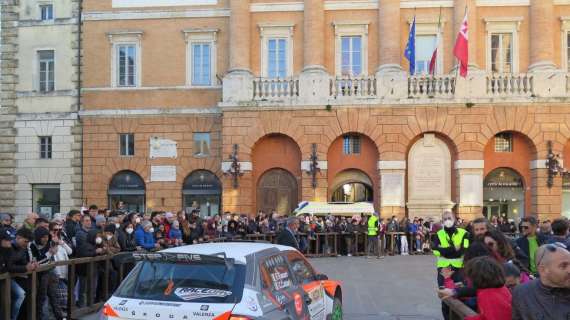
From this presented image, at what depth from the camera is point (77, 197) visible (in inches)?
1284

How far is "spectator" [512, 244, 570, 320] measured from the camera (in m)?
4.28

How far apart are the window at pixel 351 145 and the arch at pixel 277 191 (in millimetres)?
2987

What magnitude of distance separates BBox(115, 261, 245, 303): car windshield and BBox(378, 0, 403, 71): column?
24863 millimetres

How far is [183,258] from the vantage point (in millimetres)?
6961

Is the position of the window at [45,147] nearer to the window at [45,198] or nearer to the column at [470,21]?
the window at [45,198]

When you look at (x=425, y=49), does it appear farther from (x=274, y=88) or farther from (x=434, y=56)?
(x=274, y=88)

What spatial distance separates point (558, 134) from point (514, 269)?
25265 mm

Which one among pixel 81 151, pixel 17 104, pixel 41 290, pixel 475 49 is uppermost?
pixel 475 49

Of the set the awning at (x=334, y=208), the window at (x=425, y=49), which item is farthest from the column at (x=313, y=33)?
the awning at (x=334, y=208)

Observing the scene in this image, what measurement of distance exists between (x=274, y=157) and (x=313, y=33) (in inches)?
252

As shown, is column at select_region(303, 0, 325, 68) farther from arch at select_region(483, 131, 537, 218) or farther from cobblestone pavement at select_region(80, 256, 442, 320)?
cobblestone pavement at select_region(80, 256, 442, 320)

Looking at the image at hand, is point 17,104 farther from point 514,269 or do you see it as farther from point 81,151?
point 514,269

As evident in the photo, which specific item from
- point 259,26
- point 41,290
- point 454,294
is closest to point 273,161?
point 259,26

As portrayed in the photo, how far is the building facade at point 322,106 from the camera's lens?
29.7 meters
